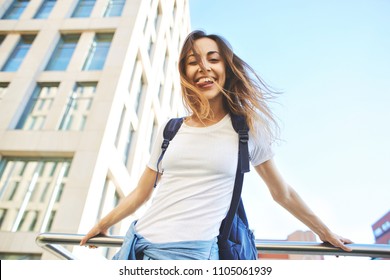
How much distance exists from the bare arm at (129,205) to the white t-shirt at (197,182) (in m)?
0.17

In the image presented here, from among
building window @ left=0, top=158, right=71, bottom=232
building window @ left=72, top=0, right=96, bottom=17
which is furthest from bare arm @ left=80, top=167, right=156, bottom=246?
building window @ left=72, top=0, right=96, bottom=17

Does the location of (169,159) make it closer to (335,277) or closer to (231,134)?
(231,134)

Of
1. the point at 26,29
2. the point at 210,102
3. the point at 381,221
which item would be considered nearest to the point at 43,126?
the point at 26,29

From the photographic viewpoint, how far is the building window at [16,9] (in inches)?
496

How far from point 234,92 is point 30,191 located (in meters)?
8.72

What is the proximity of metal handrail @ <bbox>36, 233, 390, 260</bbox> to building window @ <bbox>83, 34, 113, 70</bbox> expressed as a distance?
32.7 feet

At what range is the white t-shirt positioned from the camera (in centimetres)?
112

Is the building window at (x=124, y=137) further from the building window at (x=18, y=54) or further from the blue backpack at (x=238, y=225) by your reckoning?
the blue backpack at (x=238, y=225)

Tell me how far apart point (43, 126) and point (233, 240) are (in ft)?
31.9

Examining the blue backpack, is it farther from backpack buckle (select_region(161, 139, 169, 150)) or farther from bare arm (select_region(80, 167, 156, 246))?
bare arm (select_region(80, 167, 156, 246))

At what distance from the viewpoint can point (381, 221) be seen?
49906 mm

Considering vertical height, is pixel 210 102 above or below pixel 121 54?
below

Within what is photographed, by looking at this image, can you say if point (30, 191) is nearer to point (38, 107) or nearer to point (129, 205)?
point (38, 107)

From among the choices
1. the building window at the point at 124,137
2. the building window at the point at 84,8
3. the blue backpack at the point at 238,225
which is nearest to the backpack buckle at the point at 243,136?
the blue backpack at the point at 238,225
